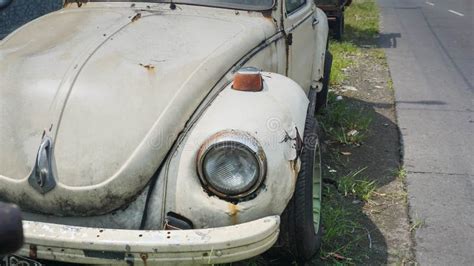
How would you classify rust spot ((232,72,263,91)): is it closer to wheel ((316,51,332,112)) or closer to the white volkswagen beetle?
the white volkswagen beetle

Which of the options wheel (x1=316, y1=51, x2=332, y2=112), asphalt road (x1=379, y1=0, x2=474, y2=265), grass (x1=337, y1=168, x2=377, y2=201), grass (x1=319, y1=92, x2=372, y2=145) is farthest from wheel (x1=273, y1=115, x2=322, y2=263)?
wheel (x1=316, y1=51, x2=332, y2=112)

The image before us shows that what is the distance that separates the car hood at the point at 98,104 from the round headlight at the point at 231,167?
240 mm

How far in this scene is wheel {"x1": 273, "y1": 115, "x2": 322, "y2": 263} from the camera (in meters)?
2.79

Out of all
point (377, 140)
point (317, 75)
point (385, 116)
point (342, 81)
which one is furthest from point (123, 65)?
point (342, 81)

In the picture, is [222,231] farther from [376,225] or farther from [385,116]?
[385,116]

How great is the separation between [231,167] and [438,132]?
378cm

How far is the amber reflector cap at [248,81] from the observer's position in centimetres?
274

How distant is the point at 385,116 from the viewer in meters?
6.11

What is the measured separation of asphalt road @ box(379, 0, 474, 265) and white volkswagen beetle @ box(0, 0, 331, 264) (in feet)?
3.79

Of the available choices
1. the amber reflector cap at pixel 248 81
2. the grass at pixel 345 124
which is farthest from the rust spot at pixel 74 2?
the grass at pixel 345 124

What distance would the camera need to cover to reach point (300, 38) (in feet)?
14.2

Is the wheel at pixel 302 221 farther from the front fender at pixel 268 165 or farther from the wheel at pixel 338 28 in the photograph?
the wheel at pixel 338 28

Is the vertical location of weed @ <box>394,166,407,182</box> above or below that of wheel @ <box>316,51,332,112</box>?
below

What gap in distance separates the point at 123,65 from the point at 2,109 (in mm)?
587
